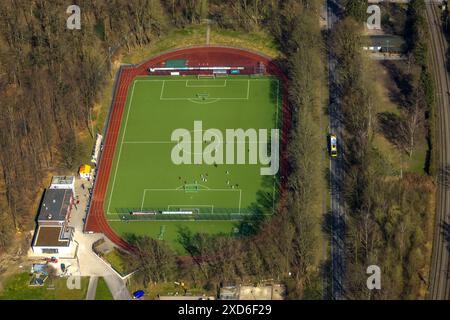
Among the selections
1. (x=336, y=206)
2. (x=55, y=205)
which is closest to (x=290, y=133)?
(x=336, y=206)

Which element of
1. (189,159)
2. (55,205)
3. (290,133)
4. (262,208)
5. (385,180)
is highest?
(290,133)

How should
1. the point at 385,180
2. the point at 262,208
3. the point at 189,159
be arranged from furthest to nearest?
the point at 189,159 < the point at 385,180 < the point at 262,208

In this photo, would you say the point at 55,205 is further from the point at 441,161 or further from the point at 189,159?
the point at 441,161

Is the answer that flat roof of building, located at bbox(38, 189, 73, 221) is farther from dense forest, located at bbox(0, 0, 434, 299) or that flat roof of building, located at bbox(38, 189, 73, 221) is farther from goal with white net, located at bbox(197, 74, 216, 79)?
goal with white net, located at bbox(197, 74, 216, 79)

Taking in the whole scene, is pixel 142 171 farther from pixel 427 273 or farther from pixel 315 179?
pixel 427 273

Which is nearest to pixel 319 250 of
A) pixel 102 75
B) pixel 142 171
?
pixel 142 171

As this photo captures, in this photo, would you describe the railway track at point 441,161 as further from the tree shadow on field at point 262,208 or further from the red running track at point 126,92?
the tree shadow on field at point 262,208
